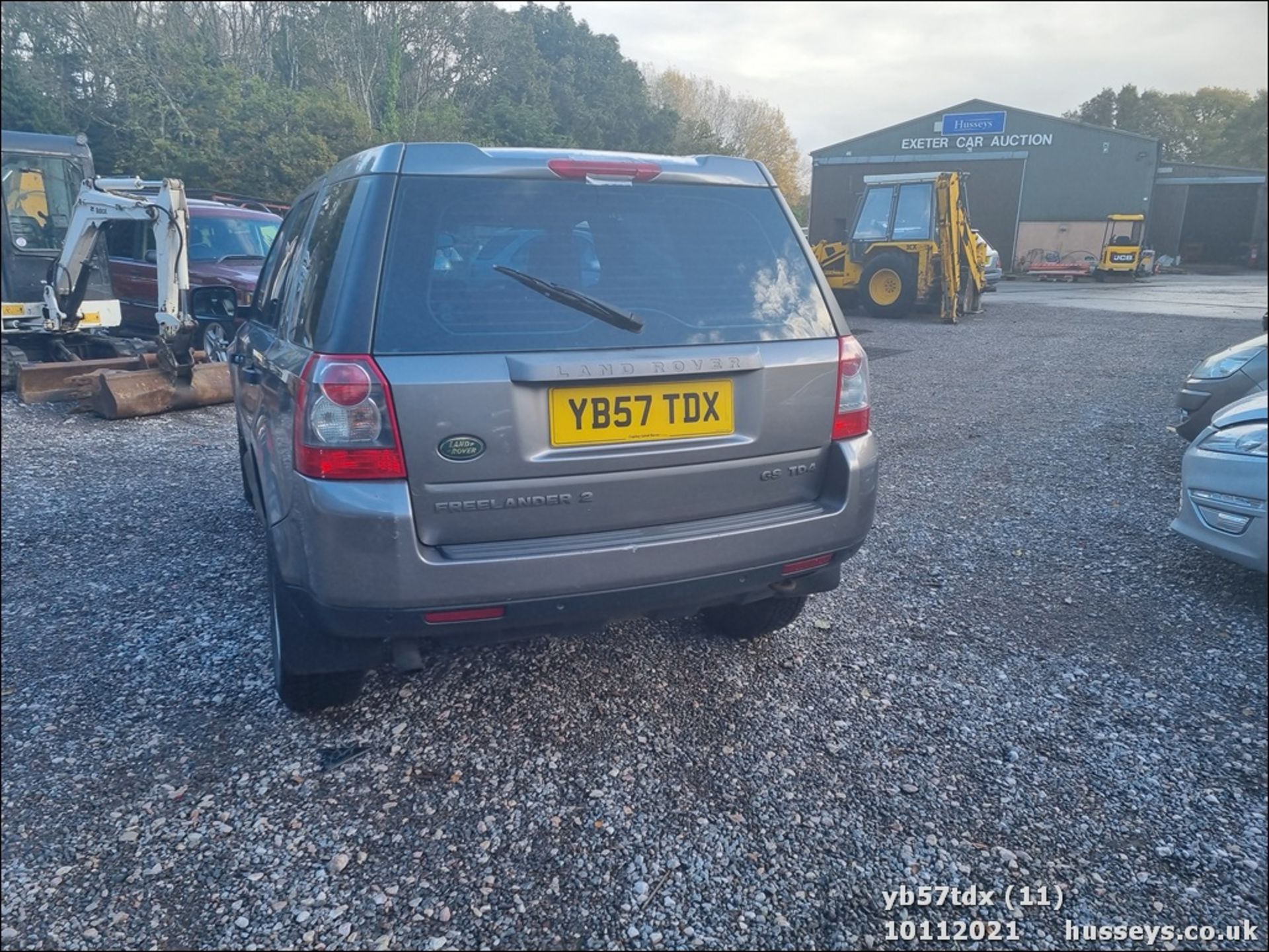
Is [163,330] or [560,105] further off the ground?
[560,105]

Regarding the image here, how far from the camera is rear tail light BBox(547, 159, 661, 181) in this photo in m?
2.40

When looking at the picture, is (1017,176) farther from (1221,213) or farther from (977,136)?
(1221,213)

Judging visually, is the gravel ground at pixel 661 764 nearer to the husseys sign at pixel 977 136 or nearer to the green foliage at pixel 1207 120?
the green foliage at pixel 1207 120

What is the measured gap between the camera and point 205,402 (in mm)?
7918

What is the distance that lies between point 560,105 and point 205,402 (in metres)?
6.52

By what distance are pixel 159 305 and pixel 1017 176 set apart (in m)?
22.0

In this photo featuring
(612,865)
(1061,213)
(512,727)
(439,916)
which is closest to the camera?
(439,916)

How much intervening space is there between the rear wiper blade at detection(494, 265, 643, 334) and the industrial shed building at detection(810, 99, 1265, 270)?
1.56 metres

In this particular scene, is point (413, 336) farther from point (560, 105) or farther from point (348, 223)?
point (560, 105)

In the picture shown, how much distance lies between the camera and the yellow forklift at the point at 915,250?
47.0 ft

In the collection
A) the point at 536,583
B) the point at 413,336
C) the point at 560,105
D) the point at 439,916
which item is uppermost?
the point at 560,105

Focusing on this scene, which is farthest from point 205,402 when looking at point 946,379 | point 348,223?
point 946,379

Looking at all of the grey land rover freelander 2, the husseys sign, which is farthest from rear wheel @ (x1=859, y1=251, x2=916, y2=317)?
the grey land rover freelander 2

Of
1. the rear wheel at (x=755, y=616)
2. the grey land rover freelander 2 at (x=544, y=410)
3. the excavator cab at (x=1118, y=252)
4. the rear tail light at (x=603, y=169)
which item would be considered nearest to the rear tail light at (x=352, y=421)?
the grey land rover freelander 2 at (x=544, y=410)
